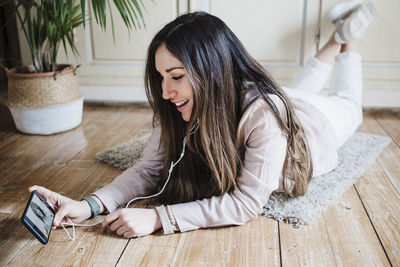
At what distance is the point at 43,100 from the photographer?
5.99ft

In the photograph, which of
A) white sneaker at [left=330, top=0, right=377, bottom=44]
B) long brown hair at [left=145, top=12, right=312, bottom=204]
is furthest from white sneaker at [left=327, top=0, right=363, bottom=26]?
long brown hair at [left=145, top=12, right=312, bottom=204]

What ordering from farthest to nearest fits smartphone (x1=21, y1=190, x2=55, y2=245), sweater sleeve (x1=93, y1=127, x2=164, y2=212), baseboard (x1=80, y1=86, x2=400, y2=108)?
baseboard (x1=80, y1=86, x2=400, y2=108) → sweater sleeve (x1=93, y1=127, x2=164, y2=212) → smartphone (x1=21, y1=190, x2=55, y2=245)

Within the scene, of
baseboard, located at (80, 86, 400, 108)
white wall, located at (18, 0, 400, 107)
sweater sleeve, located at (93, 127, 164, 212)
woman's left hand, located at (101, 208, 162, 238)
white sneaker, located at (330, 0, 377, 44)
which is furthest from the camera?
baseboard, located at (80, 86, 400, 108)

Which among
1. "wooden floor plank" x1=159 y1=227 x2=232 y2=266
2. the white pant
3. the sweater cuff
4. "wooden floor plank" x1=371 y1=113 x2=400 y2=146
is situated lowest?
"wooden floor plank" x1=371 y1=113 x2=400 y2=146

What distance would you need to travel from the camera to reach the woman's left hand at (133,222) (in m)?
0.99

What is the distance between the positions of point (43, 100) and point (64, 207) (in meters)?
0.97

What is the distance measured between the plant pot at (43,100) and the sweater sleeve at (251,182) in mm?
1093

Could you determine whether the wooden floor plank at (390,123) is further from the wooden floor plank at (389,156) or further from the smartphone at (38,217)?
the smartphone at (38,217)

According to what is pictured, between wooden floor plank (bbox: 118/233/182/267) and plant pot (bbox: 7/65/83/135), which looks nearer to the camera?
wooden floor plank (bbox: 118/233/182/267)

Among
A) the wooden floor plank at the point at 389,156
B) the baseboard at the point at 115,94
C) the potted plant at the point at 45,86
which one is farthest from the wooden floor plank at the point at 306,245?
the baseboard at the point at 115,94

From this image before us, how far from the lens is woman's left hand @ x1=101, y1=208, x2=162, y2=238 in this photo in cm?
99

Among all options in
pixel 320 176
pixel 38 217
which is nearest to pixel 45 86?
pixel 38 217

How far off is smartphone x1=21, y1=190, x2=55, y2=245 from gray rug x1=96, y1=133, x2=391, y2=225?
1.70 feet

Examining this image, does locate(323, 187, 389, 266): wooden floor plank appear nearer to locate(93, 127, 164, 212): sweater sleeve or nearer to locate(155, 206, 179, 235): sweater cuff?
locate(155, 206, 179, 235): sweater cuff
